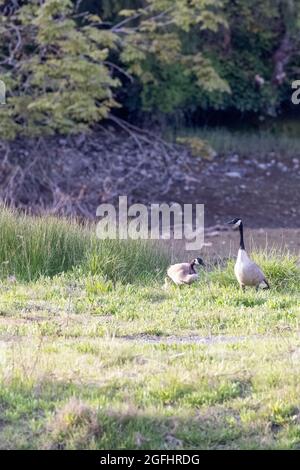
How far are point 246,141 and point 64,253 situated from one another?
42.0 feet

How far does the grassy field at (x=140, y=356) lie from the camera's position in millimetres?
6480

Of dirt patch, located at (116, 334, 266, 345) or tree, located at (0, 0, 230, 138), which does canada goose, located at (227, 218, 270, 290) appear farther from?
tree, located at (0, 0, 230, 138)

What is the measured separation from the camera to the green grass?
2359cm

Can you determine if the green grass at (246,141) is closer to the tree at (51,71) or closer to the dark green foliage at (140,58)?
the dark green foliage at (140,58)

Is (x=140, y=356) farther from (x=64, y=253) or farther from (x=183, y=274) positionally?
(x=64, y=253)

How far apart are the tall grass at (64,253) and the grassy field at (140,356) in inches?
0.9

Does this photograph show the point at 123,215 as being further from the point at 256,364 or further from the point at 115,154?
the point at 256,364

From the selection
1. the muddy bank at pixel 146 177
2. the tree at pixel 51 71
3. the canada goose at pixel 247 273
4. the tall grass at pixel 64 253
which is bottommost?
the muddy bank at pixel 146 177

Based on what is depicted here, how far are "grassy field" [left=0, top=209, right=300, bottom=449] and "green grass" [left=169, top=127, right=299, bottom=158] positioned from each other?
12.2 m

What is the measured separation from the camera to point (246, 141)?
24.0 meters

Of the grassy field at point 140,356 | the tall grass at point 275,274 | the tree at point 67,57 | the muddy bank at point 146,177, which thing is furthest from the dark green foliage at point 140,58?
the tall grass at point 275,274

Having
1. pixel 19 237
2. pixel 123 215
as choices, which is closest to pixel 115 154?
pixel 123 215

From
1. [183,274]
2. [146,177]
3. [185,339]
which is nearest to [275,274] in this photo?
[183,274]

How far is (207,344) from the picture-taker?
816cm
